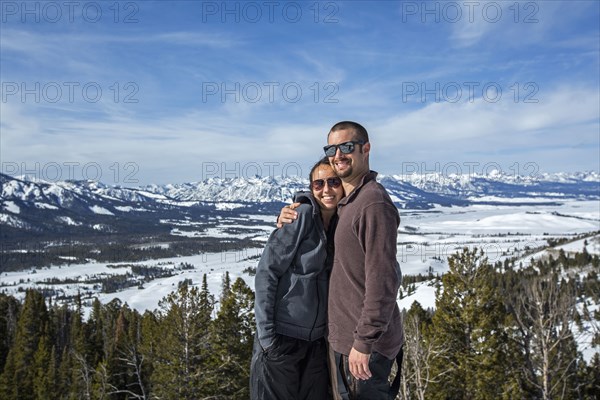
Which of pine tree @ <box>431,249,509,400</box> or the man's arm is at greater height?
the man's arm

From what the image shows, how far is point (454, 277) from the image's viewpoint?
21.7 metres

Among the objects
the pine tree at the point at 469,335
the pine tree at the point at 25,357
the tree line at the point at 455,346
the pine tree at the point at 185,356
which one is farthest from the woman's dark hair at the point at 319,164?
the pine tree at the point at 25,357

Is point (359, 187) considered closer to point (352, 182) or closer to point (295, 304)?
point (352, 182)

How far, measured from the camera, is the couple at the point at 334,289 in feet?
10.5

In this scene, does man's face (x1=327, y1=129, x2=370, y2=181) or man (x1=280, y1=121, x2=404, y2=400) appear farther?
man's face (x1=327, y1=129, x2=370, y2=181)

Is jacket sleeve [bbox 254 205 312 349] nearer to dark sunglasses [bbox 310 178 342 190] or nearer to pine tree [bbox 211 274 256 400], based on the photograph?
dark sunglasses [bbox 310 178 342 190]

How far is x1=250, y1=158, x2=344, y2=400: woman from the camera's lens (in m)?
3.72

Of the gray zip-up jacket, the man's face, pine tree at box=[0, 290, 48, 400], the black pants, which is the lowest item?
pine tree at box=[0, 290, 48, 400]

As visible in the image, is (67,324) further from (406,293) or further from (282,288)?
(282,288)

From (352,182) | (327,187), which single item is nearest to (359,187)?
(352,182)

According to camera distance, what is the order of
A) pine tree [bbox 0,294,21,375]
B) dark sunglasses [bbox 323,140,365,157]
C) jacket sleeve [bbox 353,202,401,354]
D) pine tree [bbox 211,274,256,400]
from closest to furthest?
jacket sleeve [bbox 353,202,401,354], dark sunglasses [bbox 323,140,365,157], pine tree [bbox 211,274,256,400], pine tree [bbox 0,294,21,375]

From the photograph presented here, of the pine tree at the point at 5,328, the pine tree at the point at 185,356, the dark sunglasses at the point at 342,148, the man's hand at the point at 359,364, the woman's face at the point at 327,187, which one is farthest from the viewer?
the pine tree at the point at 5,328

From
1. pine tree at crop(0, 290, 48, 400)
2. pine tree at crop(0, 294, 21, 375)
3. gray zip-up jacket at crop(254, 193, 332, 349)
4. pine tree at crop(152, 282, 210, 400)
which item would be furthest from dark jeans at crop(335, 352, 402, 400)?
pine tree at crop(0, 294, 21, 375)

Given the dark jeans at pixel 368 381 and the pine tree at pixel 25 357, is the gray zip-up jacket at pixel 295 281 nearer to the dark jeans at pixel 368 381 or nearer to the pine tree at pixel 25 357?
the dark jeans at pixel 368 381
